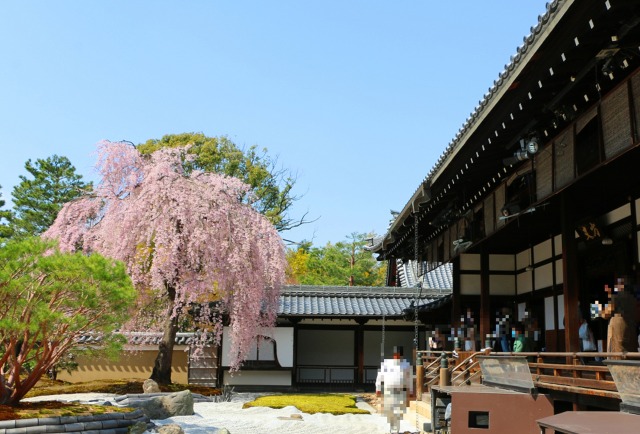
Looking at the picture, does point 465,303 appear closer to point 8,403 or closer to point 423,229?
point 423,229

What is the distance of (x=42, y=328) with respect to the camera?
11.3 m

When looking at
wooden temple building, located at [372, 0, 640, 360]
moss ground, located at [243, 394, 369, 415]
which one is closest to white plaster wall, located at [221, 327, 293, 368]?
moss ground, located at [243, 394, 369, 415]

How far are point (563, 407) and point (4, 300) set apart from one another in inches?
352

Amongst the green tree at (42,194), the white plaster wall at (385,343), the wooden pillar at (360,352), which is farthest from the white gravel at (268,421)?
the green tree at (42,194)

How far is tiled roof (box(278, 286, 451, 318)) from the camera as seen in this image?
25406mm

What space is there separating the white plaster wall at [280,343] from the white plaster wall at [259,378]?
483 millimetres

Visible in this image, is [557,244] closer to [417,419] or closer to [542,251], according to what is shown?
[542,251]

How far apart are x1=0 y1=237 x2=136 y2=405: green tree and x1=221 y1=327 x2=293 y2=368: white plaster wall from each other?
1225 centimetres

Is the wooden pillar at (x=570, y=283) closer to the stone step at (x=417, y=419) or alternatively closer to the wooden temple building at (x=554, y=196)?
the wooden temple building at (x=554, y=196)

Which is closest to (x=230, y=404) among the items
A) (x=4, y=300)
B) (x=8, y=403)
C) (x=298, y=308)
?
(x=298, y=308)

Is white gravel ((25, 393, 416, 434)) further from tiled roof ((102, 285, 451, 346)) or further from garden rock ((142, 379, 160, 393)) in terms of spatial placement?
tiled roof ((102, 285, 451, 346))

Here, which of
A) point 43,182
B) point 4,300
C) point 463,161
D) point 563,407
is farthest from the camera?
point 43,182

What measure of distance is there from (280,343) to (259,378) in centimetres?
153

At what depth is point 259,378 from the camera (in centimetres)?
2486
